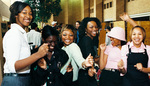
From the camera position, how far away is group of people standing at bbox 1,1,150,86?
4.78 ft

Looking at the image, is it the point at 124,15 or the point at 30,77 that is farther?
the point at 124,15

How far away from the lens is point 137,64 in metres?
2.16

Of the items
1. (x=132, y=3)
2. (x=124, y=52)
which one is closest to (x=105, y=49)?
(x=124, y=52)

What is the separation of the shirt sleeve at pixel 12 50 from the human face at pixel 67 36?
0.78 meters

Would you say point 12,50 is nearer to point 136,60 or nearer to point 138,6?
point 136,60

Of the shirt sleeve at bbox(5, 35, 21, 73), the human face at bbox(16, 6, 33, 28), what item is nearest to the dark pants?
the shirt sleeve at bbox(5, 35, 21, 73)

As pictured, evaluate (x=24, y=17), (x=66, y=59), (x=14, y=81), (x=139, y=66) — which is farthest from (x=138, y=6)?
(x=14, y=81)

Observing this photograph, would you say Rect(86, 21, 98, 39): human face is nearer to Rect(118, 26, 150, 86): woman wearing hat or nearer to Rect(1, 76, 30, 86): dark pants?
Rect(118, 26, 150, 86): woman wearing hat

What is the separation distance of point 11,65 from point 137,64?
5.52 feet

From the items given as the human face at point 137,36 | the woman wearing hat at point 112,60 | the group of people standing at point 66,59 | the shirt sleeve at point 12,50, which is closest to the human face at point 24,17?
the group of people standing at point 66,59

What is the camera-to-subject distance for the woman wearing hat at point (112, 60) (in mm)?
2451

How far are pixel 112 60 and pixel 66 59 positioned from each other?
962 mm

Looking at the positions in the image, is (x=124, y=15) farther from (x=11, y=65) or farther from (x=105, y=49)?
(x=11, y=65)

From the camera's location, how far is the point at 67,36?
7.00 feet
